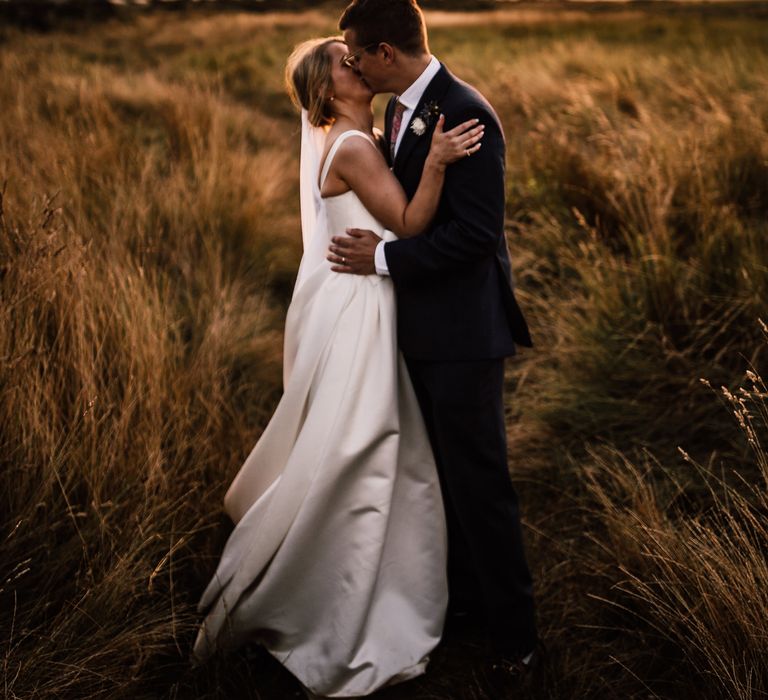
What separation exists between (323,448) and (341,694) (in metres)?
0.87

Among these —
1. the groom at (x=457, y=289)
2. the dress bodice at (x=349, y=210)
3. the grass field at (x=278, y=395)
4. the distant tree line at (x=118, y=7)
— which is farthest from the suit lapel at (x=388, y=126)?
the distant tree line at (x=118, y=7)

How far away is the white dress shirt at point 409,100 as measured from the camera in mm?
2395

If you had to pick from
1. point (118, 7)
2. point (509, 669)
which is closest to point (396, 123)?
point (509, 669)

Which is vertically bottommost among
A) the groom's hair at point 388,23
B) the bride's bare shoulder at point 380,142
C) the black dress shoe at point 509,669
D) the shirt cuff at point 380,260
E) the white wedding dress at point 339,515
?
the black dress shoe at point 509,669

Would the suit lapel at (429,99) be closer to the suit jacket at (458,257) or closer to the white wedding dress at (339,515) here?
the suit jacket at (458,257)

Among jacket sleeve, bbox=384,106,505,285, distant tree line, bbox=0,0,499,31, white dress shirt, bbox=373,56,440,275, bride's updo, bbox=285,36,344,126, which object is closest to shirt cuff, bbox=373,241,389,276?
white dress shirt, bbox=373,56,440,275

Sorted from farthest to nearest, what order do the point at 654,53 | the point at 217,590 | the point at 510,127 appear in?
the point at 654,53 < the point at 510,127 < the point at 217,590

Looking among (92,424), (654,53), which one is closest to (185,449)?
(92,424)

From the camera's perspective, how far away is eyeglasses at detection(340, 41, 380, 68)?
7.84ft

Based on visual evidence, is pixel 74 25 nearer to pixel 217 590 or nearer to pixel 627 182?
pixel 627 182

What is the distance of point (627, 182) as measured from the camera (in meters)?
5.07

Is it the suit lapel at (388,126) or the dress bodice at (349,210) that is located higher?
the suit lapel at (388,126)

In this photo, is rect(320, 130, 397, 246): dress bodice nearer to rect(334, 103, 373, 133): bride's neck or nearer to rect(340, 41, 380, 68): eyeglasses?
rect(334, 103, 373, 133): bride's neck

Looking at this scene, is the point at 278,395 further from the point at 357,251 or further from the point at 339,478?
the point at 357,251
